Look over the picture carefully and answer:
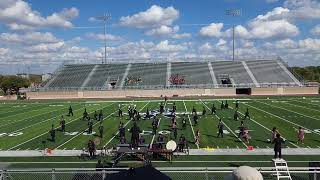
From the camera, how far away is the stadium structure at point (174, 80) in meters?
68.1

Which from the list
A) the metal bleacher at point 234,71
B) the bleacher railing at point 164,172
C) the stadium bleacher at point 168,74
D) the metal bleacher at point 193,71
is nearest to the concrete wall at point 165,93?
the stadium bleacher at point 168,74

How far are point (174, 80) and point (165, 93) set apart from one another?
8.54m

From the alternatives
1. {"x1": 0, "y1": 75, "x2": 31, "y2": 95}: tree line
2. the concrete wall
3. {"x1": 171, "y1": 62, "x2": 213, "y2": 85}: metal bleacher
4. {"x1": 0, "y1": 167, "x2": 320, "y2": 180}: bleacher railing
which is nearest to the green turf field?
{"x1": 0, "y1": 167, "x2": 320, "y2": 180}: bleacher railing

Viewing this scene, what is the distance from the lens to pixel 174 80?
76.1 metres

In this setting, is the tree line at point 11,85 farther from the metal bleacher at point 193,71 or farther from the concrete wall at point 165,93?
the metal bleacher at point 193,71

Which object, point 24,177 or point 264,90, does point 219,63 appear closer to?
point 264,90

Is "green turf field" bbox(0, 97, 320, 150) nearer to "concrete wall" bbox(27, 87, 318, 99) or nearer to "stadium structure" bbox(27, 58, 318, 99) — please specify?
"concrete wall" bbox(27, 87, 318, 99)

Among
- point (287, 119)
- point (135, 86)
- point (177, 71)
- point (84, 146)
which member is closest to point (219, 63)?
point (177, 71)

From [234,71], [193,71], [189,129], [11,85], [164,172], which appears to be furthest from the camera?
[11,85]

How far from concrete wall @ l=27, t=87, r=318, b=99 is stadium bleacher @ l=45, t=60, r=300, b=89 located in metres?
3.63

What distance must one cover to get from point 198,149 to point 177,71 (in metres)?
59.5

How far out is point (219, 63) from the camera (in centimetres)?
8481

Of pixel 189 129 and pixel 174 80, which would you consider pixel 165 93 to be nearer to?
pixel 174 80

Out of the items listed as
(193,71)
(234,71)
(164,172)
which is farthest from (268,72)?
(164,172)
